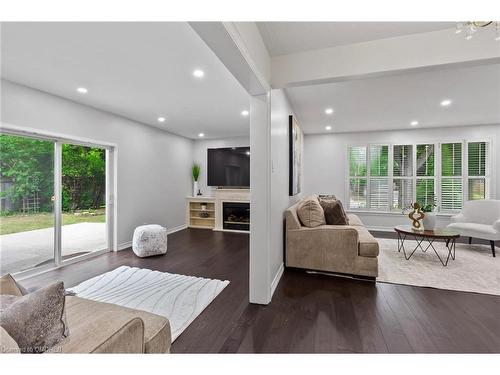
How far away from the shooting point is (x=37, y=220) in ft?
10.3

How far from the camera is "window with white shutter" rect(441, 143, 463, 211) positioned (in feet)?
17.1

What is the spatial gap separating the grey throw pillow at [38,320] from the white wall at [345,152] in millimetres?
5792

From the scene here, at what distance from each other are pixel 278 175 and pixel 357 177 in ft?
13.0

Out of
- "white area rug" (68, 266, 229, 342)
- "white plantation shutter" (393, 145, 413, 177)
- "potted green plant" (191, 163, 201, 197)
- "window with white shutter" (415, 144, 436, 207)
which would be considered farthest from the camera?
"potted green plant" (191, 163, 201, 197)

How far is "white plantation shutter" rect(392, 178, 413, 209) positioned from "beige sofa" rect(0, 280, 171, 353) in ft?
19.7

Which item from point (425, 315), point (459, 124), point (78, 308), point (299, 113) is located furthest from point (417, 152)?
point (78, 308)

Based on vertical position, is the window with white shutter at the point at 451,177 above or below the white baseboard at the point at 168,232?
above

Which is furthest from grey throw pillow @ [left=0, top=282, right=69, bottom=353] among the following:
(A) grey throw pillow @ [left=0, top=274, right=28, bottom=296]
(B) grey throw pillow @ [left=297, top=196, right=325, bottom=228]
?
(B) grey throw pillow @ [left=297, top=196, right=325, bottom=228]

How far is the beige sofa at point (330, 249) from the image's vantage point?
278 cm

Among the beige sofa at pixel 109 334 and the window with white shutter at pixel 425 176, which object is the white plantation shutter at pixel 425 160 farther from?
the beige sofa at pixel 109 334

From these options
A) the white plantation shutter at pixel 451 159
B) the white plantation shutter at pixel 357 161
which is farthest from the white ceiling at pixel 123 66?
the white plantation shutter at pixel 451 159

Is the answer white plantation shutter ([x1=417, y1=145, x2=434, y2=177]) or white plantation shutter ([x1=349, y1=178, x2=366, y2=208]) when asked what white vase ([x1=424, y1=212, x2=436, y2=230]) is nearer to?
white plantation shutter ([x1=349, y1=178, x2=366, y2=208])

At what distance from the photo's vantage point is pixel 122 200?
421 cm
